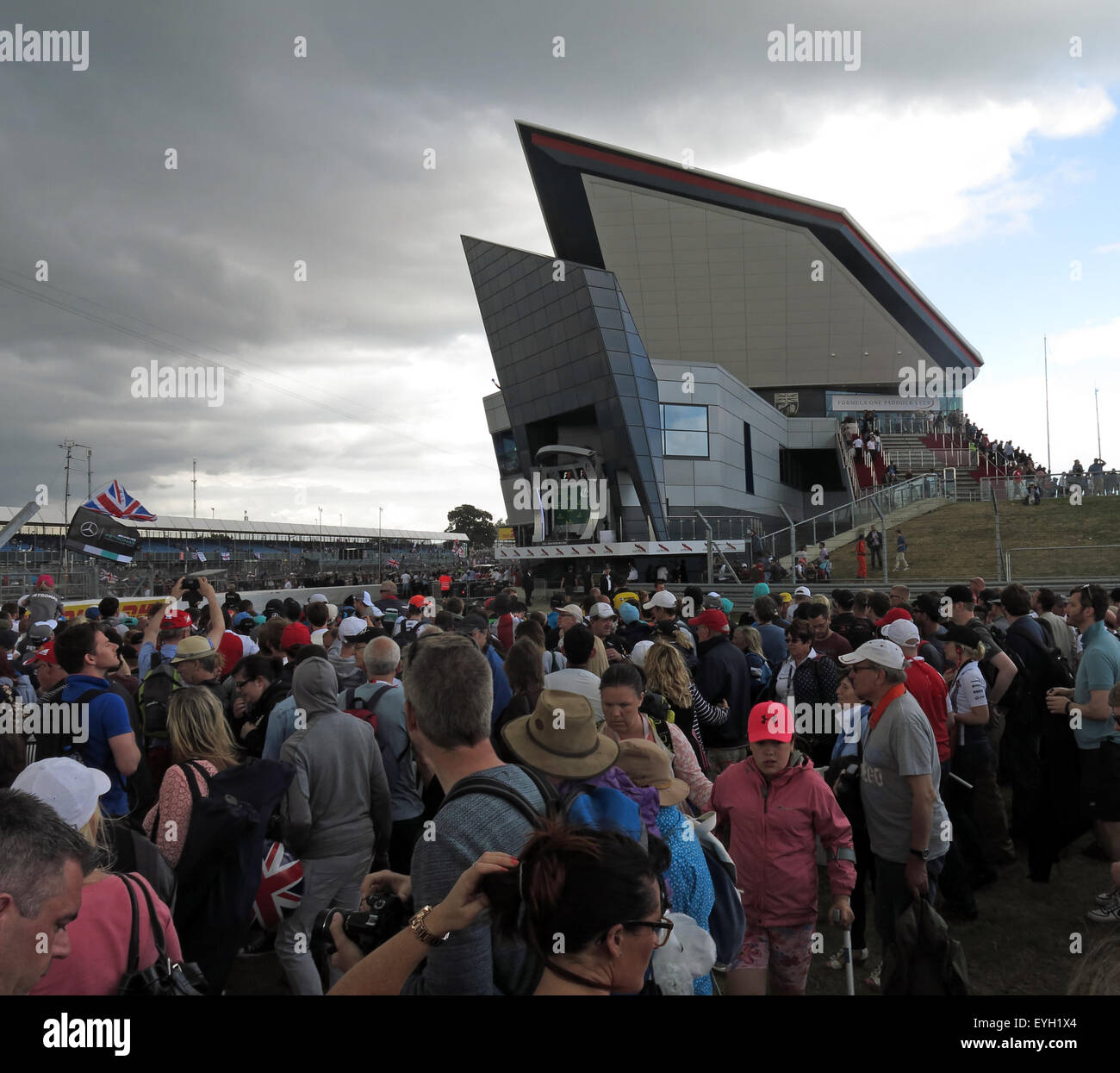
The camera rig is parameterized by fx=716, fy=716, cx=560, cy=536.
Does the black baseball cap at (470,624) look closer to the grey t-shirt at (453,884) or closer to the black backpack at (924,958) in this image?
the black backpack at (924,958)

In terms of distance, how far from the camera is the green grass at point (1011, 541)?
21.2 m

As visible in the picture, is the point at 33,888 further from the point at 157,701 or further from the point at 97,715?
the point at 157,701

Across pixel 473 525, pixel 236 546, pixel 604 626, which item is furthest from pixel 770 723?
pixel 473 525

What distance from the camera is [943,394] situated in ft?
198

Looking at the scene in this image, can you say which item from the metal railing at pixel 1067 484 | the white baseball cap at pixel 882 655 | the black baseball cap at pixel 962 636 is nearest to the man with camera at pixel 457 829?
the white baseball cap at pixel 882 655

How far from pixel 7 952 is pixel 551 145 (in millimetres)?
51080

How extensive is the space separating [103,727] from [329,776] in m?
1.26

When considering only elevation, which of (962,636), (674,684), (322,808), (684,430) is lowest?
(322,808)

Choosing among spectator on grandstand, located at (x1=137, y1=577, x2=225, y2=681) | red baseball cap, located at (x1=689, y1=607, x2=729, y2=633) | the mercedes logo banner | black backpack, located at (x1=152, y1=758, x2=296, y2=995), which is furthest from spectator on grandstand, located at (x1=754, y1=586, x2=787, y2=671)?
the mercedes logo banner

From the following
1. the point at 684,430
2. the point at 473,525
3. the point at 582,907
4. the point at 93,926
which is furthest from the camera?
the point at 473,525

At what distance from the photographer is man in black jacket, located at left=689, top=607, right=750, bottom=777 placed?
5.91 metres

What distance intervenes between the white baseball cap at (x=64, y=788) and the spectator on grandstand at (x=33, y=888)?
499 millimetres

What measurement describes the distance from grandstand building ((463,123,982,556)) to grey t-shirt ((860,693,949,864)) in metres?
27.2

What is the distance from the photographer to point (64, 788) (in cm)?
237
